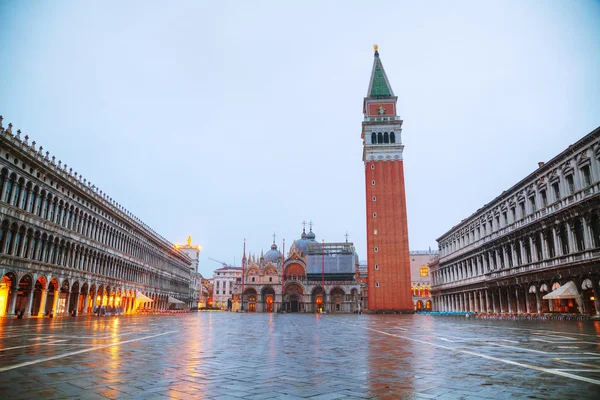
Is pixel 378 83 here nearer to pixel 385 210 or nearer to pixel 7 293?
pixel 385 210

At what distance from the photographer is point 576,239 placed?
29453 mm

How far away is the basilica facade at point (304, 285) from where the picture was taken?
83500 millimetres

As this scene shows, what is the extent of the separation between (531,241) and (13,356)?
37.8 m

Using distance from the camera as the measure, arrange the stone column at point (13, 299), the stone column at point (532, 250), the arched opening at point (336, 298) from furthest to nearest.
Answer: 1. the arched opening at point (336, 298)
2. the stone column at point (532, 250)
3. the stone column at point (13, 299)

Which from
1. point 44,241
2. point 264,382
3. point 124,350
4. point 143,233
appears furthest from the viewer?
point 143,233

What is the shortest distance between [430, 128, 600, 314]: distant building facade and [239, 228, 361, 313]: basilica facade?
3240 cm

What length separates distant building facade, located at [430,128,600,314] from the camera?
28.0m

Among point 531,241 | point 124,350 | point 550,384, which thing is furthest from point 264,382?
point 531,241

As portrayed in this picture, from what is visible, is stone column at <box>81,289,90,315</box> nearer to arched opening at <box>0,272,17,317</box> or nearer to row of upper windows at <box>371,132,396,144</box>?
arched opening at <box>0,272,17,317</box>

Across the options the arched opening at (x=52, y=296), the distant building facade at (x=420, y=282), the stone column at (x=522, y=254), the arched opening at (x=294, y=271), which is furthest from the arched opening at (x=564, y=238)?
the distant building facade at (x=420, y=282)

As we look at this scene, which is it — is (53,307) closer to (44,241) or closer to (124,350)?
(44,241)

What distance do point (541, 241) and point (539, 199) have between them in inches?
146

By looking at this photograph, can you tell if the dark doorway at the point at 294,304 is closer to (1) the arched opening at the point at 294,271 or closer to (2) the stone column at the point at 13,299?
(1) the arched opening at the point at 294,271

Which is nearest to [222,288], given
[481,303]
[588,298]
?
[481,303]
